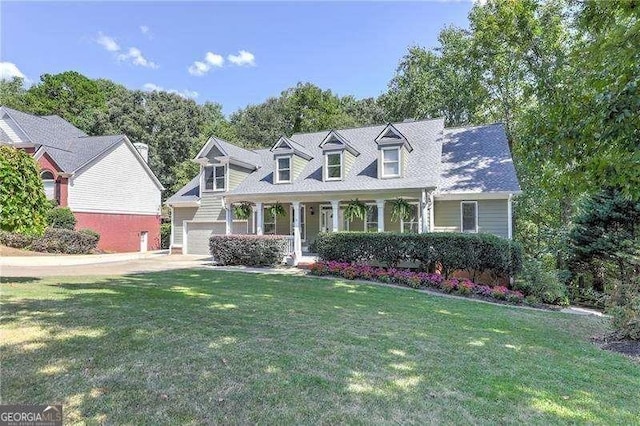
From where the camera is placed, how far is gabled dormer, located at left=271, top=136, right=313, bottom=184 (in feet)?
65.2

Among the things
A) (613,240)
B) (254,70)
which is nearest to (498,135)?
(613,240)

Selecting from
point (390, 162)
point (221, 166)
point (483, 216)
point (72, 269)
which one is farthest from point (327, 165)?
point (72, 269)

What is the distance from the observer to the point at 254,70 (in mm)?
18391

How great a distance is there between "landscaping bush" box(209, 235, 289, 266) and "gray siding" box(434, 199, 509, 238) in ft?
24.0

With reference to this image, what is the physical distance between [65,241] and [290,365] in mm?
21183

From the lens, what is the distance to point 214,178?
2194cm

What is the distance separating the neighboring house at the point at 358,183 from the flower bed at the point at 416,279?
344cm

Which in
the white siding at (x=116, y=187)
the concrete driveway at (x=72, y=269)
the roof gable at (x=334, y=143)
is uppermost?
the roof gable at (x=334, y=143)

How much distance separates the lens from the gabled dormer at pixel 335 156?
61.4 feet

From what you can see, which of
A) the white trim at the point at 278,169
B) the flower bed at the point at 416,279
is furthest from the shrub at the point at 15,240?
the flower bed at the point at 416,279

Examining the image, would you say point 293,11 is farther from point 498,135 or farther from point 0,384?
point 498,135

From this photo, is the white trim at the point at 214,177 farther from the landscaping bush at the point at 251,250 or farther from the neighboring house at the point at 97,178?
the neighboring house at the point at 97,178

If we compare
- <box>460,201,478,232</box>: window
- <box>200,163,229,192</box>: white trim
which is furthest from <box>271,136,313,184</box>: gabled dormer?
<box>460,201,478,232</box>: window

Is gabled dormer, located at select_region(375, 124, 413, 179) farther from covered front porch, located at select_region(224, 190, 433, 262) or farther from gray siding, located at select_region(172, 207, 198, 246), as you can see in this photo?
gray siding, located at select_region(172, 207, 198, 246)
